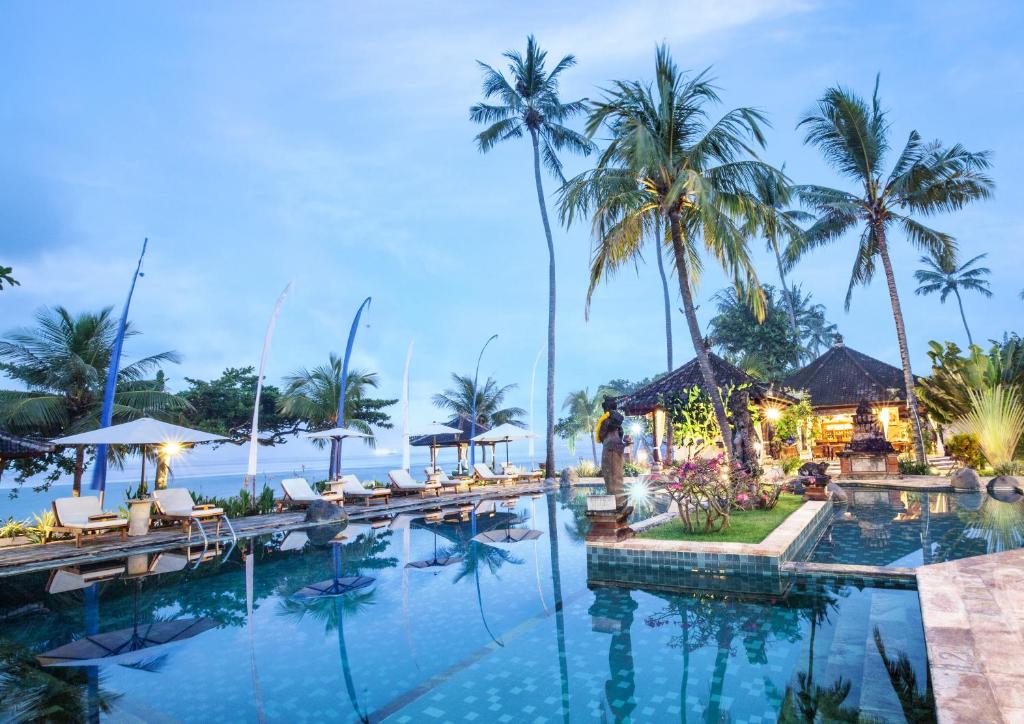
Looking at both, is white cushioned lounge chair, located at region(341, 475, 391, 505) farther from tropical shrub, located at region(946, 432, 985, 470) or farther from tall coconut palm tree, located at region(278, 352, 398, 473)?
tropical shrub, located at region(946, 432, 985, 470)

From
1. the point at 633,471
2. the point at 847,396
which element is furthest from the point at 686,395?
the point at 847,396

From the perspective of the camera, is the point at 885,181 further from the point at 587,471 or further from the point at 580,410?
the point at 580,410

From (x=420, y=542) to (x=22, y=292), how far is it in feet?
374

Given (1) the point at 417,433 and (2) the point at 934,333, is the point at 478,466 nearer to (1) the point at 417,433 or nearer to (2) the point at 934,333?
(1) the point at 417,433

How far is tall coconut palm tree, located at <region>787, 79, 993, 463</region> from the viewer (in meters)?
15.9

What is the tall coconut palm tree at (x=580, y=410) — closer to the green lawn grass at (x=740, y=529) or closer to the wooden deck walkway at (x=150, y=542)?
the wooden deck walkway at (x=150, y=542)

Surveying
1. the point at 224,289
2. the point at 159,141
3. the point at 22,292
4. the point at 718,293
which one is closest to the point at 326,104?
the point at 159,141

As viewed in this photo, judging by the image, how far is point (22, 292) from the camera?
3590 inches

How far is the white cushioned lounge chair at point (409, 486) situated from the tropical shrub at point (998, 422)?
14.8 metres

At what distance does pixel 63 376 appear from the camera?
48.0 ft

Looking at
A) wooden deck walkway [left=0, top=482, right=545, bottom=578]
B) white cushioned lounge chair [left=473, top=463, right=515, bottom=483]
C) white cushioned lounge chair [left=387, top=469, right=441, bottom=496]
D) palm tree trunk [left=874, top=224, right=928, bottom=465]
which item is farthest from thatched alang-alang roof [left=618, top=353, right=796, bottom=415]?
wooden deck walkway [left=0, top=482, right=545, bottom=578]

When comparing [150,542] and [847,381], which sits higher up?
[847,381]

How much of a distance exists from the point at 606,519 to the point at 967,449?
45.7 feet

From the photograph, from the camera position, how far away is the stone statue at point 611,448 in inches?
328
